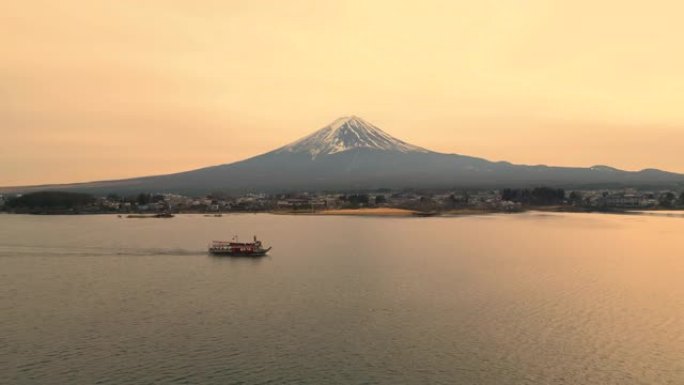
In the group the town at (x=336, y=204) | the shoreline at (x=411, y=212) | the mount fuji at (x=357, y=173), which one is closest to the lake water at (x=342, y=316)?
the shoreline at (x=411, y=212)

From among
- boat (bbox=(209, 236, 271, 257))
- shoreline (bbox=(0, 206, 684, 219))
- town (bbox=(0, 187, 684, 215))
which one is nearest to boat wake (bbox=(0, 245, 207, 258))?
boat (bbox=(209, 236, 271, 257))

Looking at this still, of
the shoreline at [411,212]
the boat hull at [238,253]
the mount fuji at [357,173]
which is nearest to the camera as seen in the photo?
the boat hull at [238,253]

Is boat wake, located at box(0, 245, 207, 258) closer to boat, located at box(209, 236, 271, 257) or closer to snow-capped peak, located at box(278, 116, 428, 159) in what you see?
boat, located at box(209, 236, 271, 257)

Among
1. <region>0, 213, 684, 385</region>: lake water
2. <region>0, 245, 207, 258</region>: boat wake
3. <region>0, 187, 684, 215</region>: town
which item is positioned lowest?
<region>0, 213, 684, 385</region>: lake water

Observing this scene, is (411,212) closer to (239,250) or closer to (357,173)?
(239,250)

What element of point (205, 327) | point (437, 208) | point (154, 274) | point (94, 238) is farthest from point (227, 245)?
point (437, 208)

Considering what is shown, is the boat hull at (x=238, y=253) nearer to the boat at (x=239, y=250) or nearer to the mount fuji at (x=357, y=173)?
the boat at (x=239, y=250)

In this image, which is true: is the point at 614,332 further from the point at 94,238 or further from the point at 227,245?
the point at 94,238
